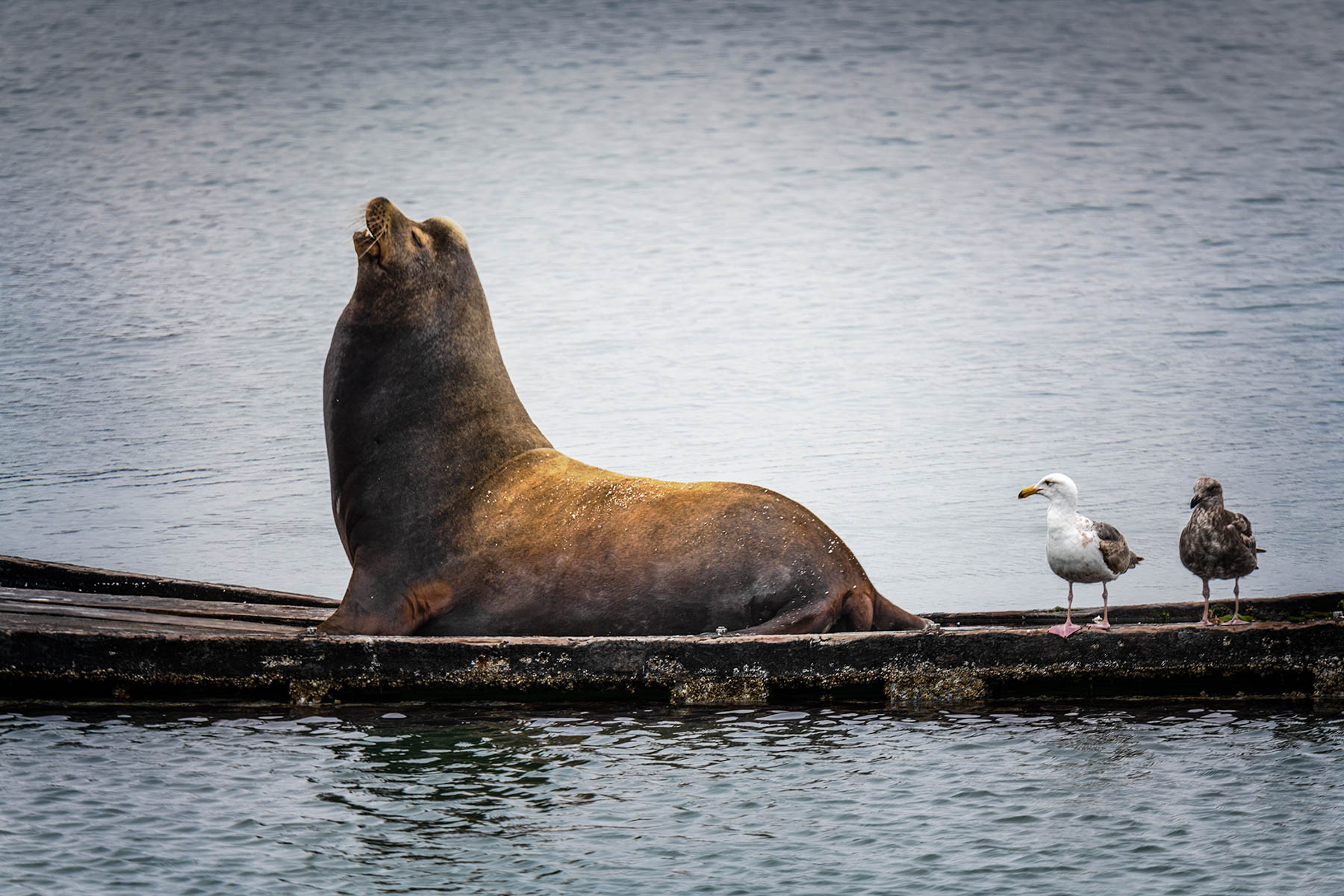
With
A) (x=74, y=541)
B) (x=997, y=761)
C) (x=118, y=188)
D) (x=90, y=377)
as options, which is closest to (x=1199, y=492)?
(x=997, y=761)

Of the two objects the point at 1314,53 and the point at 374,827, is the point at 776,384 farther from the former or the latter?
the point at 1314,53

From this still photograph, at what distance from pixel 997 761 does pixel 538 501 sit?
7.89 feet

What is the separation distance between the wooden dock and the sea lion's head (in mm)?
1650

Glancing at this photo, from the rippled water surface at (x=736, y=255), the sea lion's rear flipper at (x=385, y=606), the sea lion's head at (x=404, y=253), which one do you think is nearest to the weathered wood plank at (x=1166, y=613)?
the rippled water surface at (x=736, y=255)

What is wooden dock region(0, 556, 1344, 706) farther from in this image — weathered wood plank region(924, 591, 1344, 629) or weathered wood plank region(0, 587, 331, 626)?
weathered wood plank region(0, 587, 331, 626)

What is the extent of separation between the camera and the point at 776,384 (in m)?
21.7

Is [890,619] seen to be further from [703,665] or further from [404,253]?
[404,253]

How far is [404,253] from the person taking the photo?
8281 mm

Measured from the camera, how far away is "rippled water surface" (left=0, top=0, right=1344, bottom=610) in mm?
15617

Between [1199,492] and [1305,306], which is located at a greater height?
[1305,306]

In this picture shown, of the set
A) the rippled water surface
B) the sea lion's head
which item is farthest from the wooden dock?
the rippled water surface

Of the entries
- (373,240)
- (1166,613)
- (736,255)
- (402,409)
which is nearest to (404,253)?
(373,240)

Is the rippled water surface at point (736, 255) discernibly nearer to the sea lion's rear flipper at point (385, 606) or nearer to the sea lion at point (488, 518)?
the sea lion at point (488, 518)

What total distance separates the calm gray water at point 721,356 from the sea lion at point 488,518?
52cm
